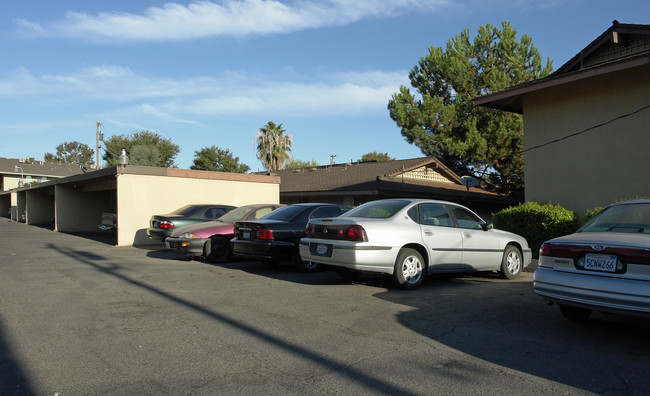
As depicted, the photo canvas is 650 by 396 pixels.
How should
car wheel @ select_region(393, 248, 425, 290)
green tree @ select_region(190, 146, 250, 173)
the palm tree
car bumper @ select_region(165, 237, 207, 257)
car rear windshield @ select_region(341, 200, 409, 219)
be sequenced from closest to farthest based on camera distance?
car wheel @ select_region(393, 248, 425, 290) → car rear windshield @ select_region(341, 200, 409, 219) → car bumper @ select_region(165, 237, 207, 257) → the palm tree → green tree @ select_region(190, 146, 250, 173)

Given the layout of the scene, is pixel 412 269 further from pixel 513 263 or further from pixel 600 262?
pixel 600 262

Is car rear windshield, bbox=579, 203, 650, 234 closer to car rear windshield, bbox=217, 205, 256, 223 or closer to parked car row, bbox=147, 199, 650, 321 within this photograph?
parked car row, bbox=147, 199, 650, 321

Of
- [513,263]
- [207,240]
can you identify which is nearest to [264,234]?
[207,240]

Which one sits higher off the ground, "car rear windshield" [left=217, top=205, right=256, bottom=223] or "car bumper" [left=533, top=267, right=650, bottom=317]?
"car rear windshield" [left=217, top=205, right=256, bottom=223]

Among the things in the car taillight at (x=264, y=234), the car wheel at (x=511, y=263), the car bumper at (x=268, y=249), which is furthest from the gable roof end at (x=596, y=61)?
the car taillight at (x=264, y=234)

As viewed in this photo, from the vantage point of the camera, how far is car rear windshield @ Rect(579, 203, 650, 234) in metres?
5.30

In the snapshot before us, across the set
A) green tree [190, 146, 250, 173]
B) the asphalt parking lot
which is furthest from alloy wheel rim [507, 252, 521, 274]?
green tree [190, 146, 250, 173]

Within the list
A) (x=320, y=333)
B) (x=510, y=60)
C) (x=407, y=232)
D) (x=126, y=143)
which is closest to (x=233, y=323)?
(x=320, y=333)

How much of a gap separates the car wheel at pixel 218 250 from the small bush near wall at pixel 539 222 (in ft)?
25.1

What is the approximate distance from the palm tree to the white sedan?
113 feet

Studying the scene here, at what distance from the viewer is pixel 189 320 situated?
18.8 feet

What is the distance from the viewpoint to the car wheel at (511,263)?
9000 mm

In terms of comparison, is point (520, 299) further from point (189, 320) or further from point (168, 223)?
point (168, 223)

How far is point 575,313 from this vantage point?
5672 mm
